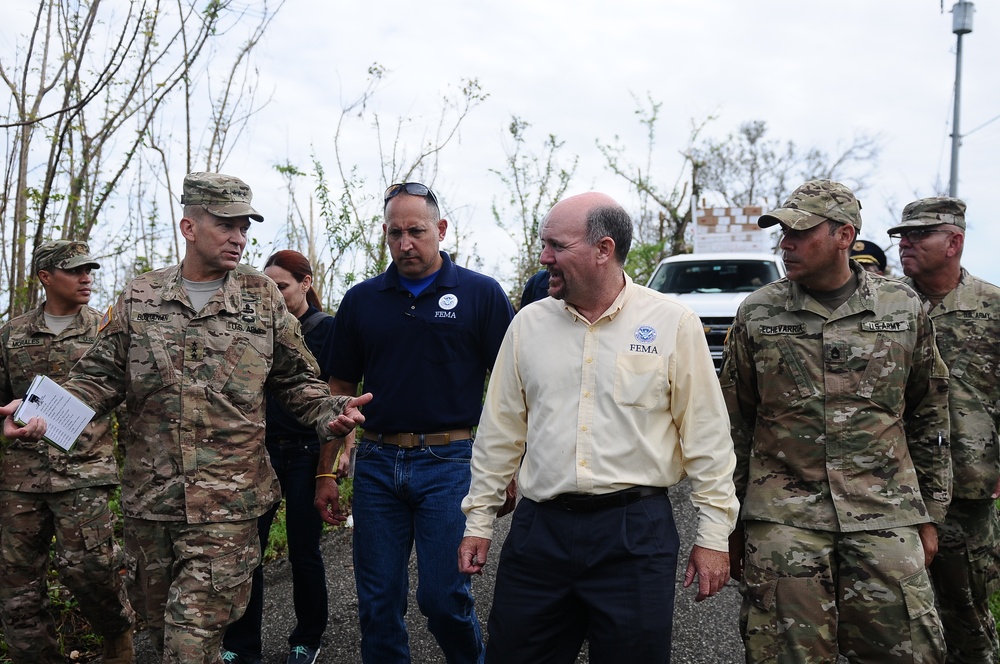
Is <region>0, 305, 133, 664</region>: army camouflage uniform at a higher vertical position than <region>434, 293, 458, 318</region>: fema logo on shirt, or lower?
lower

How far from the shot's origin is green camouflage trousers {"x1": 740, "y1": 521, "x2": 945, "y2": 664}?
9.78 ft

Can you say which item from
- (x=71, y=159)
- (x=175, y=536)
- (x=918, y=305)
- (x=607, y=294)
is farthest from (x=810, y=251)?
(x=71, y=159)

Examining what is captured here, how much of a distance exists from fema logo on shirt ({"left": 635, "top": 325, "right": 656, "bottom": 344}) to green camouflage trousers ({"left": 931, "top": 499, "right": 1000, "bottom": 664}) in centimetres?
215

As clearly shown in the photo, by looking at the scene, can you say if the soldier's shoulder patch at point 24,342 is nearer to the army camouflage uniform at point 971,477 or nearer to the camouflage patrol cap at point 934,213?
the camouflage patrol cap at point 934,213

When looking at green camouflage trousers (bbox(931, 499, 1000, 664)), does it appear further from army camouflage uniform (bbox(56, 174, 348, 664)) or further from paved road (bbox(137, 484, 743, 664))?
army camouflage uniform (bbox(56, 174, 348, 664))

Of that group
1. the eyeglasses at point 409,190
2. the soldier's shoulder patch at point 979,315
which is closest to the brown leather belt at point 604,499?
the eyeglasses at point 409,190

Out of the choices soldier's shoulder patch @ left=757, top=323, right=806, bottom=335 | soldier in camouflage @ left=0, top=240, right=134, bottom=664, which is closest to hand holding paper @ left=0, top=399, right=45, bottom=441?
soldier in camouflage @ left=0, top=240, right=134, bottom=664

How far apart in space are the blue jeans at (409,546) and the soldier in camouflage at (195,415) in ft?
1.33

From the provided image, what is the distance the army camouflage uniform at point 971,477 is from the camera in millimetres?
3885

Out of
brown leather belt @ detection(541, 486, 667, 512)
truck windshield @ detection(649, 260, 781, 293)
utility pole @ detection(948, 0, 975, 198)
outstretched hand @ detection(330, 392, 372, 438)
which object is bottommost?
brown leather belt @ detection(541, 486, 667, 512)

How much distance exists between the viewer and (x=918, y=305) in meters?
3.27

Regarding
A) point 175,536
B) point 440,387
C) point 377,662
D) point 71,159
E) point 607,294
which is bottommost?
point 377,662

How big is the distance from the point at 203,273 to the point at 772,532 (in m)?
2.55

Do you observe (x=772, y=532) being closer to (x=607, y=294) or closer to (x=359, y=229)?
(x=607, y=294)
